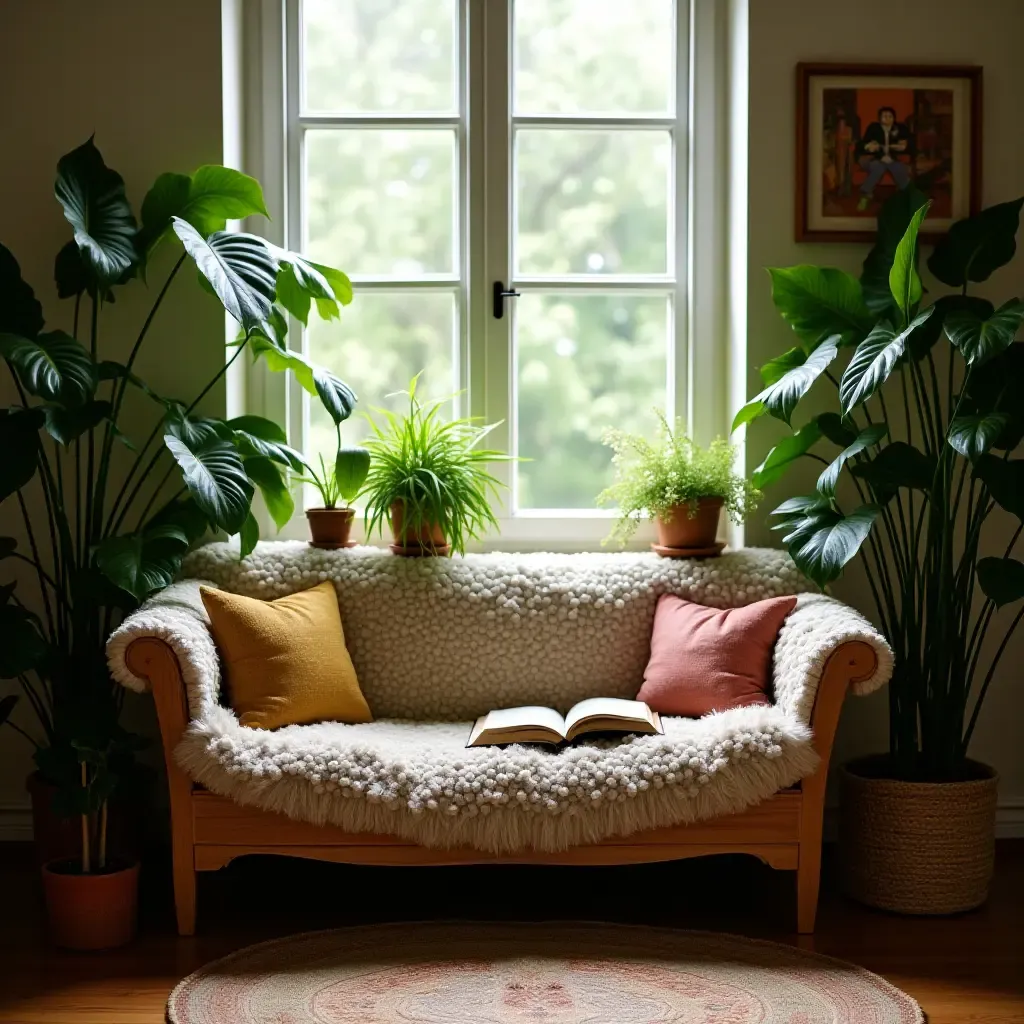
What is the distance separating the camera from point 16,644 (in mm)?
2643

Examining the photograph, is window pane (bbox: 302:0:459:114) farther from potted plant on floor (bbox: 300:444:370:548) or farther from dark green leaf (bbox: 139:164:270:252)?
potted plant on floor (bbox: 300:444:370:548)

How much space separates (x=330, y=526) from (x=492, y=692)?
A: 63 cm

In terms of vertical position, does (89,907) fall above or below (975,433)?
Answer: below

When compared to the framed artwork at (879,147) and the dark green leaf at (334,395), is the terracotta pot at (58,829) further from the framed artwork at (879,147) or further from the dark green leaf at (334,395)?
the framed artwork at (879,147)

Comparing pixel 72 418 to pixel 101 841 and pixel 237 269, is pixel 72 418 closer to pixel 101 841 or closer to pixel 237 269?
pixel 237 269

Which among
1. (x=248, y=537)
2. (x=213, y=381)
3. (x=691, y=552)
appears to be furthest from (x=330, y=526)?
(x=691, y=552)

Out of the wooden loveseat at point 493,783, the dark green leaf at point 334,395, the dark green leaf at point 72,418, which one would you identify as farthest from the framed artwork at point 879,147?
the dark green leaf at point 72,418

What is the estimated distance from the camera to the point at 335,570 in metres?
3.22

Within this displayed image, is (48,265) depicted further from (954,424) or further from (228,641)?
(954,424)

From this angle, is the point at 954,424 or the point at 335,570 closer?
the point at 954,424

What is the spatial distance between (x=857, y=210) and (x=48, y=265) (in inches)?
85.8

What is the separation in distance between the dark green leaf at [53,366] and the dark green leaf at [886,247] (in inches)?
74.3

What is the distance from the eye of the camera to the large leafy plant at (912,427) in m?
2.70

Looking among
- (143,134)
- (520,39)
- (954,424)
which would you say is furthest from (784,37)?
(143,134)
